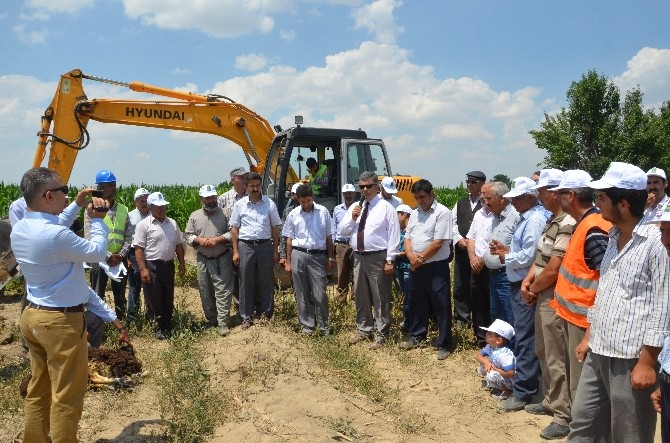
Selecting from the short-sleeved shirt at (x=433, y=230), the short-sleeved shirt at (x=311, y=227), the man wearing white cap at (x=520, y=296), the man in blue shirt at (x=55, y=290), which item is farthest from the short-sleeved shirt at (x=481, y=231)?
the man in blue shirt at (x=55, y=290)

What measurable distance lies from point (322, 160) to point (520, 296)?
5.42 metres

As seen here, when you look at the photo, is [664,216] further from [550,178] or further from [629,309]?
[550,178]

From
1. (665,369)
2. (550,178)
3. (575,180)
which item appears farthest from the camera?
(550,178)

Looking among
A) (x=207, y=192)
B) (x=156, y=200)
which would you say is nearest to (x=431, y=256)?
(x=207, y=192)

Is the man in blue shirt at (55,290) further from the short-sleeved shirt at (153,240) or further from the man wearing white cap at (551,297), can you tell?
the short-sleeved shirt at (153,240)

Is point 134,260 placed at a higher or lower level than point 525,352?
higher

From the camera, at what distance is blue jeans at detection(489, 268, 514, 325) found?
554 cm

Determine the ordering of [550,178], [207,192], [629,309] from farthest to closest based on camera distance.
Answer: [207,192]
[550,178]
[629,309]

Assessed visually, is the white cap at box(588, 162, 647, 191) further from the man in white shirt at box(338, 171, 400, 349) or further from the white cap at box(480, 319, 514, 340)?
the man in white shirt at box(338, 171, 400, 349)

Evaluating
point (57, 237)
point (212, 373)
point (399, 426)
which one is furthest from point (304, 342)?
point (57, 237)

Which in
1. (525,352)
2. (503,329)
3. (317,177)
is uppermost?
(317,177)

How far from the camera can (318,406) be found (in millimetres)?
4723

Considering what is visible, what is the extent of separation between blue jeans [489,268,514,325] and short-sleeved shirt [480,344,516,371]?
1.06 feet

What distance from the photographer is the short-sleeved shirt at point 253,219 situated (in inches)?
281
